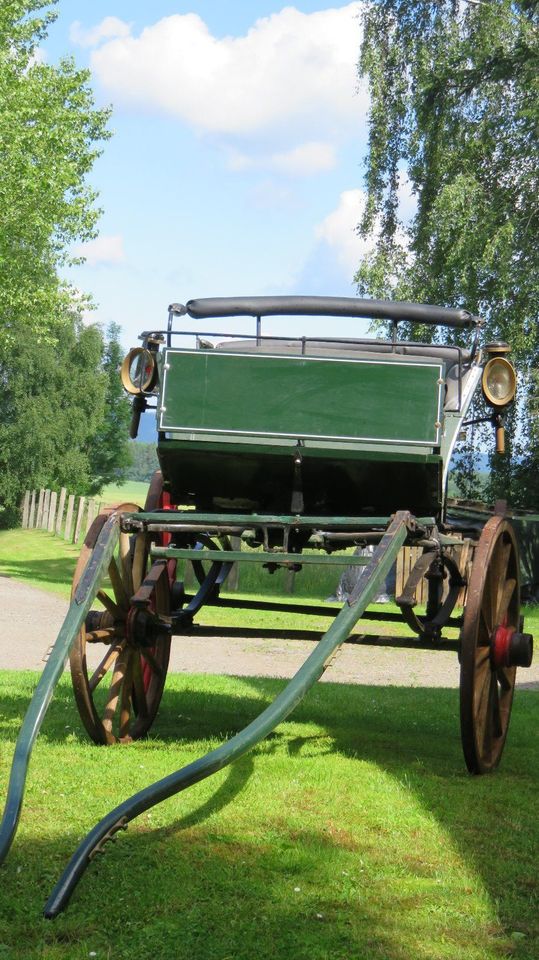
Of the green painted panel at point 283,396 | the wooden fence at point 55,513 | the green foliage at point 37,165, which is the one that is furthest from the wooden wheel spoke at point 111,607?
the wooden fence at point 55,513

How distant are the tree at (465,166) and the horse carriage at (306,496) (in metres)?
14.3

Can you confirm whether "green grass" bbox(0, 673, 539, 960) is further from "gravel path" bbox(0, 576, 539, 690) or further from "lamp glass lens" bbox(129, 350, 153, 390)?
"gravel path" bbox(0, 576, 539, 690)

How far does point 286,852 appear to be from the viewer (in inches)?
199

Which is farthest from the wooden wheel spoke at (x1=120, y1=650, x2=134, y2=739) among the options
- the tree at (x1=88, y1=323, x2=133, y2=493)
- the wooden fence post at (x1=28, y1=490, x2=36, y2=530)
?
the tree at (x1=88, y1=323, x2=133, y2=493)

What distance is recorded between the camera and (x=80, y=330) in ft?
186

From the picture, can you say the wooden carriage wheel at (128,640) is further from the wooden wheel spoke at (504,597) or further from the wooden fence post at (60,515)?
the wooden fence post at (60,515)

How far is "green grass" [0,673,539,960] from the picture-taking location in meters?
4.06

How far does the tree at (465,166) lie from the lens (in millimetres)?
21453

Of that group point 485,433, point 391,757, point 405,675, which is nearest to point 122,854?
point 391,757

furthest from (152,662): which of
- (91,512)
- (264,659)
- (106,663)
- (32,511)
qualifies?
(32,511)

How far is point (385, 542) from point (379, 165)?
64.0 ft

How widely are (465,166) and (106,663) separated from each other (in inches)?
686

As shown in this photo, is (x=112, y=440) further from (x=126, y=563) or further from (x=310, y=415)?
(x=310, y=415)

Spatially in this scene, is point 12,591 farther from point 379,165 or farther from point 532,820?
point 532,820
